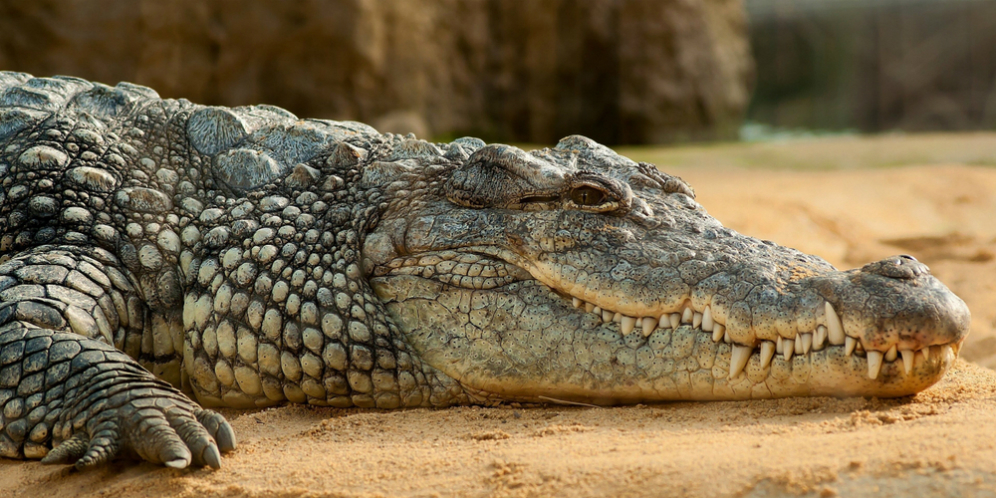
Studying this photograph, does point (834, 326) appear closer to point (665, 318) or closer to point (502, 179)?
point (665, 318)

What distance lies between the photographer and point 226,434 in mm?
Answer: 2564

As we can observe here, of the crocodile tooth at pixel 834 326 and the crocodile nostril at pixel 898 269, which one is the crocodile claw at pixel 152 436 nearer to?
the crocodile tooth at pixel 834 326

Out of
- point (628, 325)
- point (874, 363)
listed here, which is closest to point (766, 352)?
point (874, 363)

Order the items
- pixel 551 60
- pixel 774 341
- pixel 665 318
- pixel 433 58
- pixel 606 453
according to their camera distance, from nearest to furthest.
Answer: pixel 606 453, pixel 774 341, pixel 665 318, pixel 433 58, pixel 551 60

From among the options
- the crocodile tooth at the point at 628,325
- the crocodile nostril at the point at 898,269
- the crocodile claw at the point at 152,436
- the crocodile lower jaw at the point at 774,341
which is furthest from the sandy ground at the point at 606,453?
the crocodile nostril at the point at 898,269

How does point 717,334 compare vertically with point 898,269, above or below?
below

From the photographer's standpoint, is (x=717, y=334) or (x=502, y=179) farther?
(x=502, y=179)

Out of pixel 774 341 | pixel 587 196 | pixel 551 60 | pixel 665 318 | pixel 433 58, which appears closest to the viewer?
pixel 774 341

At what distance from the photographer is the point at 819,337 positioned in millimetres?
2504

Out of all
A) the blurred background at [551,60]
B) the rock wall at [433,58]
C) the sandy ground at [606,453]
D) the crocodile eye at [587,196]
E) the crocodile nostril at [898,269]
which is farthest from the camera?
the blurred background at [551,60]

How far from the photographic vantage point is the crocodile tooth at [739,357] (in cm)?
262

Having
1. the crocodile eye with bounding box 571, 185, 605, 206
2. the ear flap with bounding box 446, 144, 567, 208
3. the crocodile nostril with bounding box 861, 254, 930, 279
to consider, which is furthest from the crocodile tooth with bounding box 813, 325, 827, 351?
the ear flap with bounding box 446, 144, 567, 208

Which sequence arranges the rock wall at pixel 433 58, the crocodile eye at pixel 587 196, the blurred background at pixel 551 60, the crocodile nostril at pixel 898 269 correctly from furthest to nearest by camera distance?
the blurred background at pixel 551 60 → the rock wall at pixel 433 58 → the crocodile eye at pixel 587 196 → the crocodile nostril at pixel 898 269

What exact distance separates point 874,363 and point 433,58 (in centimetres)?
1017
